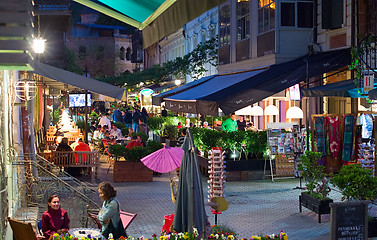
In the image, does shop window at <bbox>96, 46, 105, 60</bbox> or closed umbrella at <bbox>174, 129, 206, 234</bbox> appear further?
shop window at <bbox>96, 46, 105, 60</bbox>

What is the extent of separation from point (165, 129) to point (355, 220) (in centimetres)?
2205

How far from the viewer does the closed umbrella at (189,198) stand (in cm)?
841

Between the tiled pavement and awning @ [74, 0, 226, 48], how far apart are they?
5.06 meters

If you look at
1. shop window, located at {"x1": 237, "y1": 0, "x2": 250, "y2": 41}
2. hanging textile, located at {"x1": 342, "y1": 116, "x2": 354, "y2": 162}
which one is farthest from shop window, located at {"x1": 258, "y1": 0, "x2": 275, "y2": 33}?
hanging textile, located at {"x1": 342, "y1": 116, "x2": 354, "y2": 162}

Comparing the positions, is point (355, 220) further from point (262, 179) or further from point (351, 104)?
point (351, 104)

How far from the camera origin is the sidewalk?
11852mm

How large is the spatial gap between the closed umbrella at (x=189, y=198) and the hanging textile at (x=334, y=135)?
10633 mm

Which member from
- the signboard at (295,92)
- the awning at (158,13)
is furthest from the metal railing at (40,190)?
the signboard at (295,92)

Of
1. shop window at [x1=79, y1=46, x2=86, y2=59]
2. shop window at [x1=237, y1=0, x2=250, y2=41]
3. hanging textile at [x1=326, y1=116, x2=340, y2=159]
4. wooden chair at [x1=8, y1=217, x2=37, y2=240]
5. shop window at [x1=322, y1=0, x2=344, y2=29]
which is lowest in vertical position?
wooden chair at [x1=8, y1=217, x2=37, y2=240]

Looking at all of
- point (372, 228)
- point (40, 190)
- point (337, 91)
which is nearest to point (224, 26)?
point (337, 91)

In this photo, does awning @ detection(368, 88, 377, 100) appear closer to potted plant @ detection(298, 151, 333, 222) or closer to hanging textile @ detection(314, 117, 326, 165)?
potted plant @ detection(298, 151, 333, 222)

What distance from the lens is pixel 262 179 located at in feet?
62.4

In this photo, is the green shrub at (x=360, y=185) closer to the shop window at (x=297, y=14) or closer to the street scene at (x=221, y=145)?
the street scene at (x=221, y=145)

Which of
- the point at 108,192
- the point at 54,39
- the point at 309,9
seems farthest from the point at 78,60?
the point at 108,192
